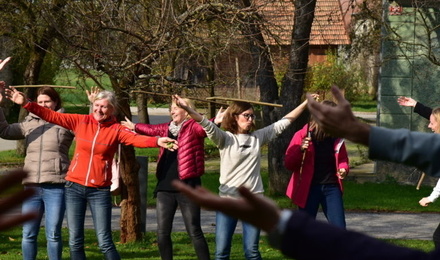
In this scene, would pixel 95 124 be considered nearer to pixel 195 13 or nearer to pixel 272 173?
pixel 195 13

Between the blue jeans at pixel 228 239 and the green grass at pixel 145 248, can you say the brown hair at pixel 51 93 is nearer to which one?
the green grass at pixel 145 248

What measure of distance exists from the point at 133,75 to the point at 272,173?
6043 mm

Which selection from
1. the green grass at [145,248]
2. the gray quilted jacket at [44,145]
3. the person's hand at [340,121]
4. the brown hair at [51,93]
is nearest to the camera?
the person's hand at [340,121]

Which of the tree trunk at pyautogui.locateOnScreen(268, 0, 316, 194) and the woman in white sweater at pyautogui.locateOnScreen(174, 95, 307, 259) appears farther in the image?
the tree trunk at pyautogui.locateOnScreen(268, 0, 316, 194)

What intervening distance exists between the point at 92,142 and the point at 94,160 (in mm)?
149

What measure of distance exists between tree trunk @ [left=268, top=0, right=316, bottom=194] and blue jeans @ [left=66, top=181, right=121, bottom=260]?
6124 millimetres

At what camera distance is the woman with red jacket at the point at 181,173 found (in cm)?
768

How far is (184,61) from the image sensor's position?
34.7 ft

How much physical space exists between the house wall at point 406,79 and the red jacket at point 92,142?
29.3 ft

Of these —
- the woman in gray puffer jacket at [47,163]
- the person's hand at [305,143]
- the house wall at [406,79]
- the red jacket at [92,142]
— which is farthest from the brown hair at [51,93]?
the house wall at [406,79]

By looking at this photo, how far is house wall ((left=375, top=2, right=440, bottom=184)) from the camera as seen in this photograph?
52.0ft

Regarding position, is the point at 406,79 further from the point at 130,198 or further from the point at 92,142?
the point at 92,142

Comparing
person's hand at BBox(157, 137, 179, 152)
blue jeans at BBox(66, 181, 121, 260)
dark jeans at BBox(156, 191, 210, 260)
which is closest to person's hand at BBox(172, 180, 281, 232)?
person's hand at BBox(157, 137, 179, 152)

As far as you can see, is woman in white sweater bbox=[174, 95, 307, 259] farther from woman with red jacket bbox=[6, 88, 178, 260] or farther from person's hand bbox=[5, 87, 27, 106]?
person's hand bbox=[5, 87, 27, 106]
